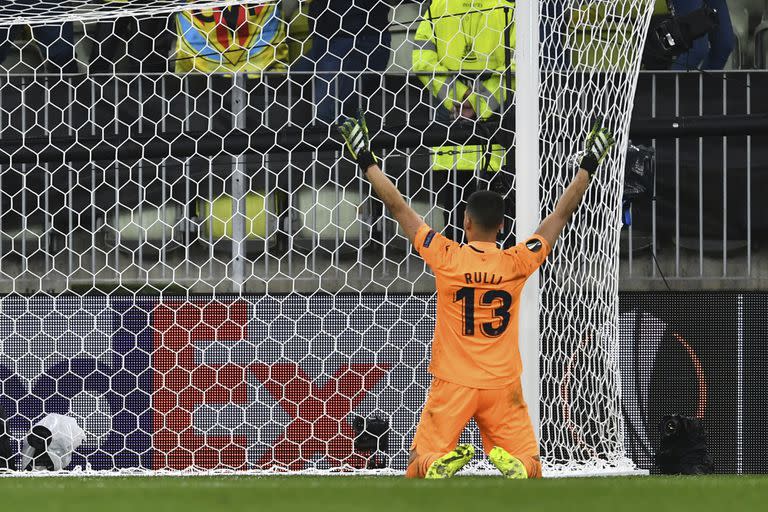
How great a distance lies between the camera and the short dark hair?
384cm

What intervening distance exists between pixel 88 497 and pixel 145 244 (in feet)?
12.6

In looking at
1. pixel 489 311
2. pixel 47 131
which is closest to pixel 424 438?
pixel 489 311

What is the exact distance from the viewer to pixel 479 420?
12.6 feet

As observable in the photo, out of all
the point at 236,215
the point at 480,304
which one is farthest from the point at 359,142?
the point at 236,215

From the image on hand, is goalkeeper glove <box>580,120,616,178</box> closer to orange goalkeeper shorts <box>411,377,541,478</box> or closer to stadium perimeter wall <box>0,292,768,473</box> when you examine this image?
orange goalkeeper shorts <box>411,377,541,478</box>

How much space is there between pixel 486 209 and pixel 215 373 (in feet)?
6.90

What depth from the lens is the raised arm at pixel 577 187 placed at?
3.91 m

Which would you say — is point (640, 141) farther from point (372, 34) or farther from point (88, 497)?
point (88, 497)

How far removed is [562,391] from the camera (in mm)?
4742

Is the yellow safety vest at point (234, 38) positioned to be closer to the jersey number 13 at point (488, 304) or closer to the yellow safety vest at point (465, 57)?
the yellow safety vest at point (465, 57)

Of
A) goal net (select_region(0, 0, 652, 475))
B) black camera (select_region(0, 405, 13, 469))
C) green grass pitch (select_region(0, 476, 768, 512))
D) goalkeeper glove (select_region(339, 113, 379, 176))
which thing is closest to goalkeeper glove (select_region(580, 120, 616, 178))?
goalkeeper glove (select_region(339, 113, 379, 176))

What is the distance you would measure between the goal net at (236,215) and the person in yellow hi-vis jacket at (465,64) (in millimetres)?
14

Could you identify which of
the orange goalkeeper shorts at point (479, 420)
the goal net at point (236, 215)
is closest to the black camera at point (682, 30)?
the goal net at point (236, 215)

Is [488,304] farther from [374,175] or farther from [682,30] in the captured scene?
[682,30]
